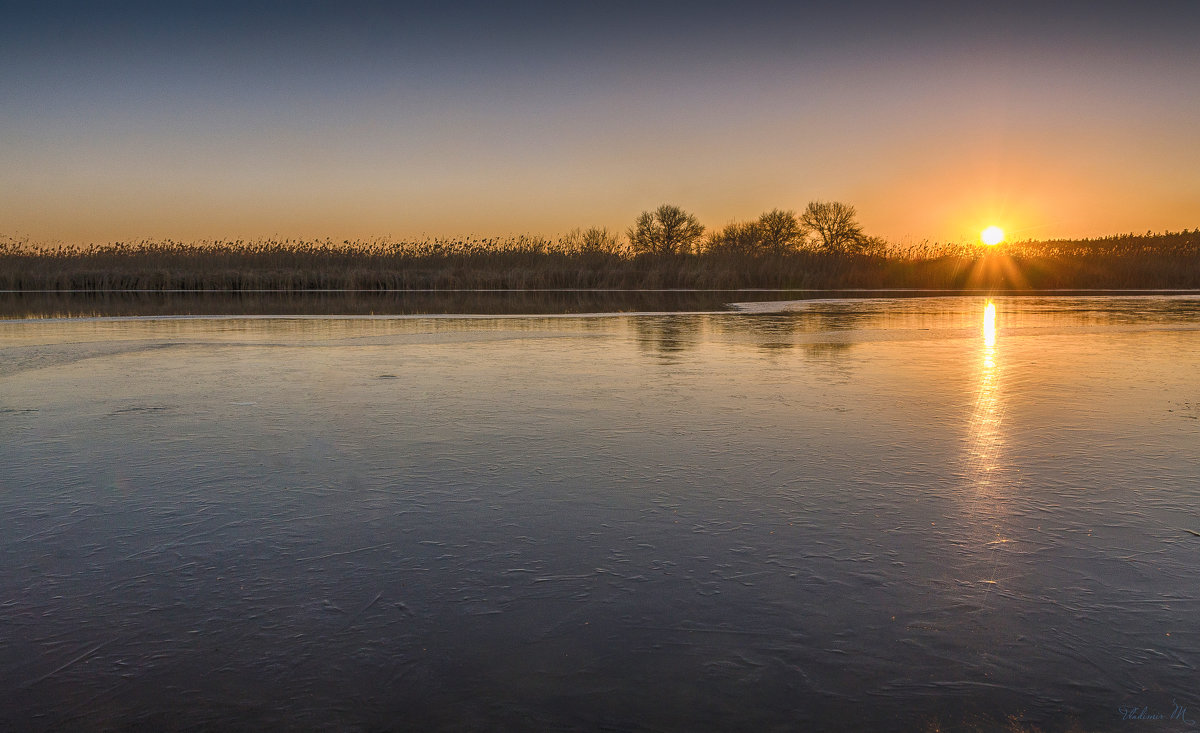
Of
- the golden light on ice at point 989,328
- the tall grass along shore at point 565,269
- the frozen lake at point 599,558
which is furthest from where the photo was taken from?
the tall grass along shore at point 565,269

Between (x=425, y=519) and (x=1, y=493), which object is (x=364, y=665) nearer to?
(x=425, y=519)

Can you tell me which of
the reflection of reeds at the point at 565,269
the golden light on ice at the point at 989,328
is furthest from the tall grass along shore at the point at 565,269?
the golden light on ice at the point at 989,328

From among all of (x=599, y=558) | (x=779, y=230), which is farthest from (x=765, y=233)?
(x=599, y=558)

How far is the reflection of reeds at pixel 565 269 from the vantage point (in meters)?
28.3

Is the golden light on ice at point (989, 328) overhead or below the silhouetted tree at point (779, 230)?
below

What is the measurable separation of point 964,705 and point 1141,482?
2.35 meters

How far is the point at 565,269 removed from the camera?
1163 inches

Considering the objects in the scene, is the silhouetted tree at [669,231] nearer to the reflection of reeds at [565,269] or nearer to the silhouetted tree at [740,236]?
the silhouetted tree at [740,236]

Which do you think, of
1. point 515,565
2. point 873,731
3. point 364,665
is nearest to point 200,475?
point 515,565

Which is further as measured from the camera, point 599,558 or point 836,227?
point 836,227

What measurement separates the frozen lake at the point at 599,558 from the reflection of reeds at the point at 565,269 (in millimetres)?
22393

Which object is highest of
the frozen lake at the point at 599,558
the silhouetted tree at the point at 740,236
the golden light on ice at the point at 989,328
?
the silhouetted tree at the point at 740,236

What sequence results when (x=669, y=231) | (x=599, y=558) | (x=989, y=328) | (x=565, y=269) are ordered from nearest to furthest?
1. (x=599, y=558)
2. (x=989, y=328)
3. (x=565, y=269)
4. (x=669, y=231)

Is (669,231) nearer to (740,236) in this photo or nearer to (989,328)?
(740,236)
